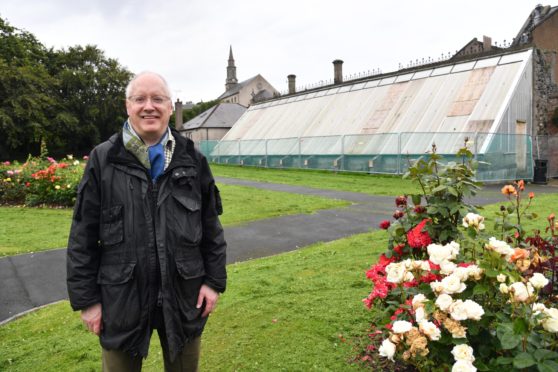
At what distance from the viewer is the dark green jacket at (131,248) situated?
7.54ft

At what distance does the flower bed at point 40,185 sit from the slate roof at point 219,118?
47209 millimetres

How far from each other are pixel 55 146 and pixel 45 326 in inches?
1912

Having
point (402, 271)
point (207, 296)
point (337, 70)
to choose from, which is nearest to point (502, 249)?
point (402, 271)

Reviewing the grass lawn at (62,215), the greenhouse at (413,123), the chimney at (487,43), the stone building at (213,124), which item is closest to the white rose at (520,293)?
the grass lawn at (62,215)

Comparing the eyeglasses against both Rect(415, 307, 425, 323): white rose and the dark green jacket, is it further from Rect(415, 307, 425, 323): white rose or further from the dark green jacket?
Rect(415, 307, 425, 323): white rose

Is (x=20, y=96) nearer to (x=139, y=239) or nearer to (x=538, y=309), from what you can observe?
(x=139, y=239)

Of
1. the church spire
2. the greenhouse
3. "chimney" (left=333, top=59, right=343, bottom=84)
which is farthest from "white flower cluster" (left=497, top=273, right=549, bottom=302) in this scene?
the church spire

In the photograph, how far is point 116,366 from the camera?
96.3 inches

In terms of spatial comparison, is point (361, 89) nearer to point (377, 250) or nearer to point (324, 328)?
point (377, 250)

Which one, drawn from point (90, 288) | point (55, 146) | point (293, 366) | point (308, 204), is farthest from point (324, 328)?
point (55, 146)

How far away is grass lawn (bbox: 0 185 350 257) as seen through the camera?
27.2 ft

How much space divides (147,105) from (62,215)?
10.3m

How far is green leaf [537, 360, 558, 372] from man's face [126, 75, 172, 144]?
2284 mm

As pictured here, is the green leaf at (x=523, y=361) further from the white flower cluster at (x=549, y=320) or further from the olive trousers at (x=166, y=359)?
the olive trousers at (x=166, y=359)
